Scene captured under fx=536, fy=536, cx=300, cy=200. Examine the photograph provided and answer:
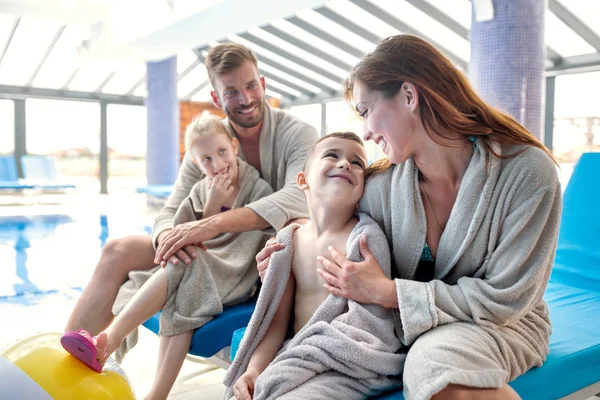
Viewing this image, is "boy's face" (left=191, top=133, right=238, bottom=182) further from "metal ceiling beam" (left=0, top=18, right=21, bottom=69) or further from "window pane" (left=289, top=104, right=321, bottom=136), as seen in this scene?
"window pane" (left=289, top=104, right=321, bottom=136)

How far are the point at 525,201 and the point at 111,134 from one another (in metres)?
11.8

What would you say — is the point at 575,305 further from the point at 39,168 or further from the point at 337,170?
the point at 39,168

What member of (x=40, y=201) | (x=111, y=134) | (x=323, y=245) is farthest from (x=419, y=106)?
(x=111, y=134)

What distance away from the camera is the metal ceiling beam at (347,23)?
25.0 ft

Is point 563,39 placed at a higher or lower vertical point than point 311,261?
higher

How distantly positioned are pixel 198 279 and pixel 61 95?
35.5 ft

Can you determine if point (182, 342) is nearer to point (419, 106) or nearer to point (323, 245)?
point (323, 245)

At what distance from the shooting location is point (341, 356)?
1.16 meters

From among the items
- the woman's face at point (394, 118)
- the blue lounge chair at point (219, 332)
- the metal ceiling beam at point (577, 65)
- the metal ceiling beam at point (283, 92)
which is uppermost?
the metal ceiling beam at point (283, 92)

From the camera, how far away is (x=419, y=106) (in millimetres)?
1301

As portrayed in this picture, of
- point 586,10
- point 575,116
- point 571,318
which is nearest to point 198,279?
point 571,318

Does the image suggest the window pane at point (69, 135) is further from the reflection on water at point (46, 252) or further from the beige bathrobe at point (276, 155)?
the beige bathrobe at point (276, 155)

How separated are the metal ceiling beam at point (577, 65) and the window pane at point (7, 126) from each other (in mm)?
9883

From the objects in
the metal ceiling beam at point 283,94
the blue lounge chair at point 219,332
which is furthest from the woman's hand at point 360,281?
the metal ceiling beam at point 283,94
